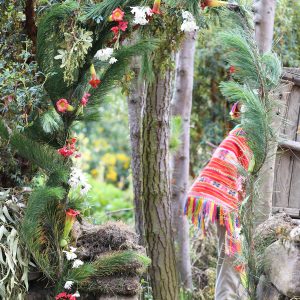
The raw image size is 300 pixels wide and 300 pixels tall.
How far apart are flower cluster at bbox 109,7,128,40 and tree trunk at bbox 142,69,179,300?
1.36 m

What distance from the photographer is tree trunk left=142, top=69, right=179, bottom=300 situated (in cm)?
539

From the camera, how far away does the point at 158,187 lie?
543 cm

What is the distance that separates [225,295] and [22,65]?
2.21m

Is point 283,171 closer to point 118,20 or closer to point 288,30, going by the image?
point 118,20

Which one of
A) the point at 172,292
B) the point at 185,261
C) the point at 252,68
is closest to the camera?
the point at 252,68

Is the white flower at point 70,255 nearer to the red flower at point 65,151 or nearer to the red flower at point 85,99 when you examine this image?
the red flower at point 65,151

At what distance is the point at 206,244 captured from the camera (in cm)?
728

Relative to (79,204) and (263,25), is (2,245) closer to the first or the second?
(79,204)

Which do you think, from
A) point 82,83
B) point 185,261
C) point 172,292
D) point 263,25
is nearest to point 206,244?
point 185,261

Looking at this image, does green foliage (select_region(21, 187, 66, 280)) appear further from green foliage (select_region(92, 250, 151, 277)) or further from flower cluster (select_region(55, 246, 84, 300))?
green foliage (select_region(92, 250, 151, 277))

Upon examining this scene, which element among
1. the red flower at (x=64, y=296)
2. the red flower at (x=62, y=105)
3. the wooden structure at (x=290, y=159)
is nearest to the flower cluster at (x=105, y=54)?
the red flower at (x=62, y=105)

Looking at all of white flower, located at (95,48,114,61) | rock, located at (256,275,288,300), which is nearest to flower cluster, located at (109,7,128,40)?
white flower, located at (95,48,114,61)

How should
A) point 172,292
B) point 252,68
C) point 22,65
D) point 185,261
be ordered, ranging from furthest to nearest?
point 185,261 < point 172,292 < point 22,65 < point 252,68

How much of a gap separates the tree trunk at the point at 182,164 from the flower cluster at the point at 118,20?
2375 mm
